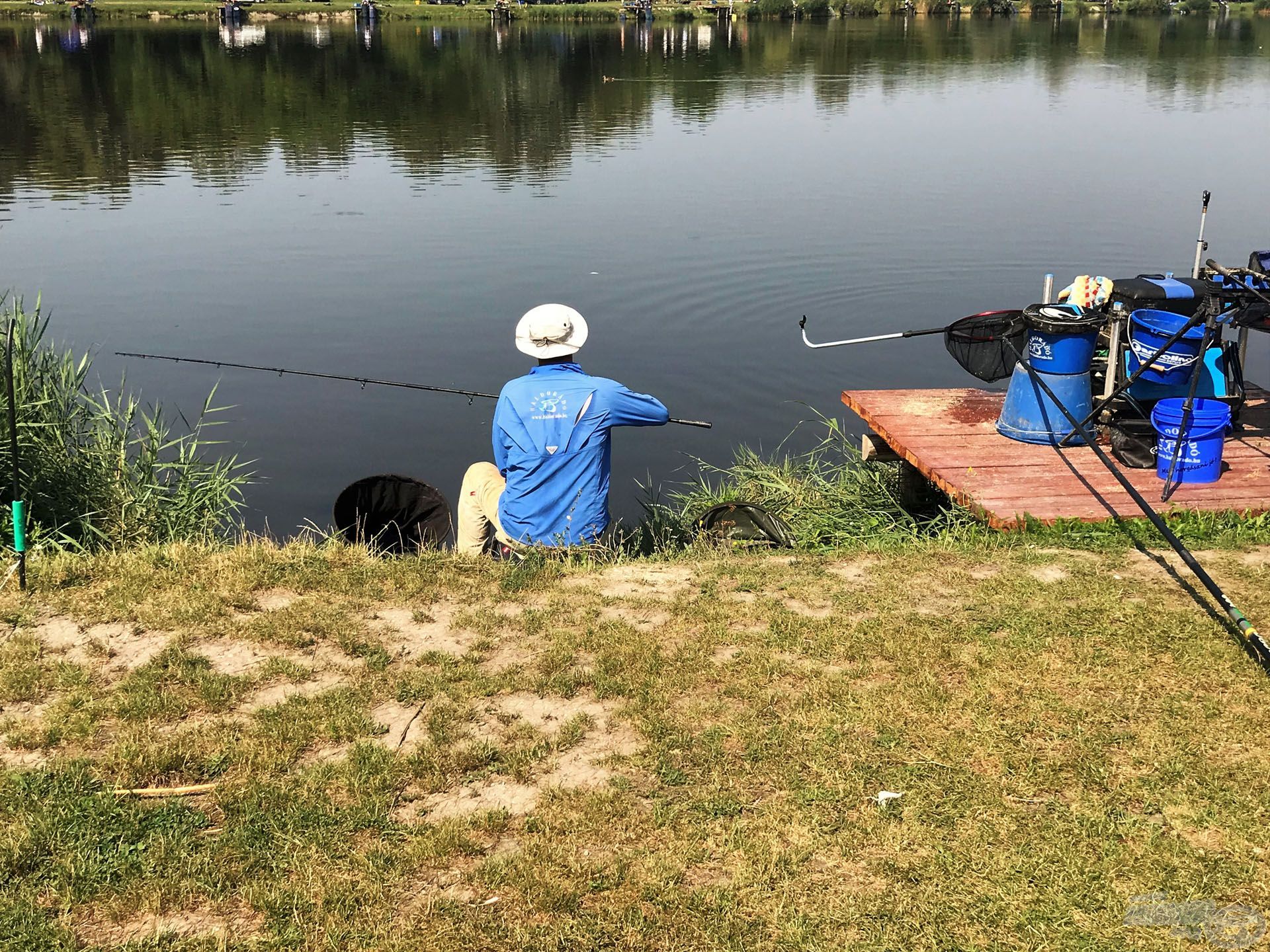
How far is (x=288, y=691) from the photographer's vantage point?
4422mm

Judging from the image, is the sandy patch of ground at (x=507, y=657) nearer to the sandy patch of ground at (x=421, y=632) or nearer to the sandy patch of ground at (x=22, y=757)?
the sandy patch of ground at (x=421, y=632)

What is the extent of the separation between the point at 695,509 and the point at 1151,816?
16.4 feet

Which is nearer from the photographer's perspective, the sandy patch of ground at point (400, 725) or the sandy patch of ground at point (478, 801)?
the sandy patch of ground at point (478, 801)

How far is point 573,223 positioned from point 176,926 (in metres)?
15.2

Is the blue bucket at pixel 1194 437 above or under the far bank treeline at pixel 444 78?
under

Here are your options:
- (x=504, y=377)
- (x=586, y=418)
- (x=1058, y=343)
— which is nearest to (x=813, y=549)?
(x=586, y=418)

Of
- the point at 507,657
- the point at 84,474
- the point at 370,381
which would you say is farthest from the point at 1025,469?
the point at 84,474

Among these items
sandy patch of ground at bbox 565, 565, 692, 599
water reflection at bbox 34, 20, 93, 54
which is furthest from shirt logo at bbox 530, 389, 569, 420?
water reflection at bbox 34, 20, 93, 54

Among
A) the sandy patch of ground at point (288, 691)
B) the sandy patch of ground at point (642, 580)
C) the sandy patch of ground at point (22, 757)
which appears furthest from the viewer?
the sandy patch of ground at point (642, 580)

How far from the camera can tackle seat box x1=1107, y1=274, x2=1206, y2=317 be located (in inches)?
259

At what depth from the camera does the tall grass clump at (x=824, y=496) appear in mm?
7215

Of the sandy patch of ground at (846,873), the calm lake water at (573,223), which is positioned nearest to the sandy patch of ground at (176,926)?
the sandy patch of ground at (846,873)

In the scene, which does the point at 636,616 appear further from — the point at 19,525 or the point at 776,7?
the point at 776,7
